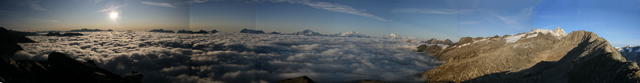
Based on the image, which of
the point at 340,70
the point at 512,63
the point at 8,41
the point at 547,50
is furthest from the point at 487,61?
the point at 8,41

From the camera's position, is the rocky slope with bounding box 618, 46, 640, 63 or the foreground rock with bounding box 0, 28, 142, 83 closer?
the foreground rock with bounding box 0, 28, 142, 83

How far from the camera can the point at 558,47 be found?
29.4m

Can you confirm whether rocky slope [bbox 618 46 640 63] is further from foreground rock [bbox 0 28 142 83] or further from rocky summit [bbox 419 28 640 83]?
foreground rock [bbox 0 28 142 83]

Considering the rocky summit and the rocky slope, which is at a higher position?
the rocky summit

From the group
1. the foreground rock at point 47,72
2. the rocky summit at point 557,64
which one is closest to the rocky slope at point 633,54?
the rocky summit at point 557,64

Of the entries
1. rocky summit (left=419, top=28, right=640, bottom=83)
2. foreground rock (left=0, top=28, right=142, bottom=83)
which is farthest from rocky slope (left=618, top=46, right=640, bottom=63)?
foreground rock (left=0, top=28, right=142, bottom=83)

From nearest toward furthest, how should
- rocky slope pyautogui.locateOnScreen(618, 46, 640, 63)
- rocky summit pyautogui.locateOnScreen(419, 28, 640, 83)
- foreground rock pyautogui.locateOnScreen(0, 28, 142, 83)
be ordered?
rocky summit pyautogui.locateOnScreen(419, 28, 640, 83), foreground rock pyautogui.locateOnScreen(0, 28, 142, 83), rocky slope pyautogui.locateOnScreen(618, 46, 640, 63)

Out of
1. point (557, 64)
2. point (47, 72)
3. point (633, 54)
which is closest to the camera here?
point (557, 64)

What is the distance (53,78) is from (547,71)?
1657 inches

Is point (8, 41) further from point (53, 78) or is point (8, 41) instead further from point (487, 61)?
point (487, 61)

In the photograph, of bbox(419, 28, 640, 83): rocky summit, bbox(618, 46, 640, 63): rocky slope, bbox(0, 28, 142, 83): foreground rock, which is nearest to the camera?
bbox(419, 28, 640, 83): rocky summit

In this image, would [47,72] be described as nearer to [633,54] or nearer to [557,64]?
[557,64]

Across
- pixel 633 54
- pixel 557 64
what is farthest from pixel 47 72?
pixel 633 54

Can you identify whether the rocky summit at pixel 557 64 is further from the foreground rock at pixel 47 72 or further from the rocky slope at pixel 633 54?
the rocky slope at pixel 633 54
